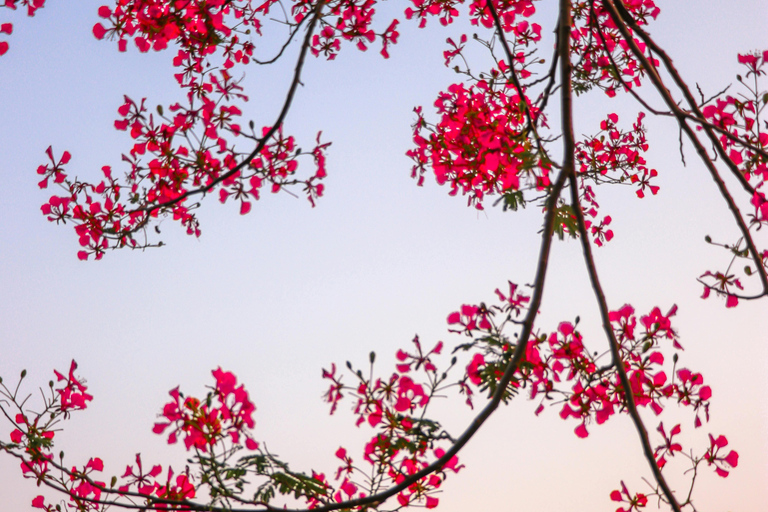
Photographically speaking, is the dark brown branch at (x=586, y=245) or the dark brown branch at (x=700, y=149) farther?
the dark brown branch at (x=700, y=149)

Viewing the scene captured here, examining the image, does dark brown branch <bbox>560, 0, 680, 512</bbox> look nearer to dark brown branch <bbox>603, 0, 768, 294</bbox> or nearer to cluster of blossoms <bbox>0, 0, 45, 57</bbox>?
dark brown branch <bbox>603, 0, 768, 294</bbox>

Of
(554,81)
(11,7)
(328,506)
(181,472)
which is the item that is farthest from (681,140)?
(11,7)

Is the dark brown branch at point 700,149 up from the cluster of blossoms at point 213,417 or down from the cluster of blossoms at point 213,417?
up

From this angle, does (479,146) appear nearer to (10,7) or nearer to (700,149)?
(700,149)

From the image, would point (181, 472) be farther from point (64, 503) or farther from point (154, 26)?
point (154, 26)

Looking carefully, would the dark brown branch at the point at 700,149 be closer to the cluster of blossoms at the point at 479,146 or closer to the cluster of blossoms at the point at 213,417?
the cluster of blossoms at the point at 479,146

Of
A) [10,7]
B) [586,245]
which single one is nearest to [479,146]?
[586,245]

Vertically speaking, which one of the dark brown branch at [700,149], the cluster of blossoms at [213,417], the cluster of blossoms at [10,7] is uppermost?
the cluster of blossoms at [10,7]

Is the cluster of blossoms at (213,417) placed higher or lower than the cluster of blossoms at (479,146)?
lower

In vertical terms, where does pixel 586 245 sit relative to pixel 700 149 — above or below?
below

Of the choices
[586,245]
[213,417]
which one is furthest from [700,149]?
[213,417]

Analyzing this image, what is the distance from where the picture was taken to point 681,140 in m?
2.56

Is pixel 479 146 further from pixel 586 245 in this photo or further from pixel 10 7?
pixel 10 7

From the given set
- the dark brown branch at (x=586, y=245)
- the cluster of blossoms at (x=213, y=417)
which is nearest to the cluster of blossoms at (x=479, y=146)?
the dark brown branch at (x=586, y=245)
